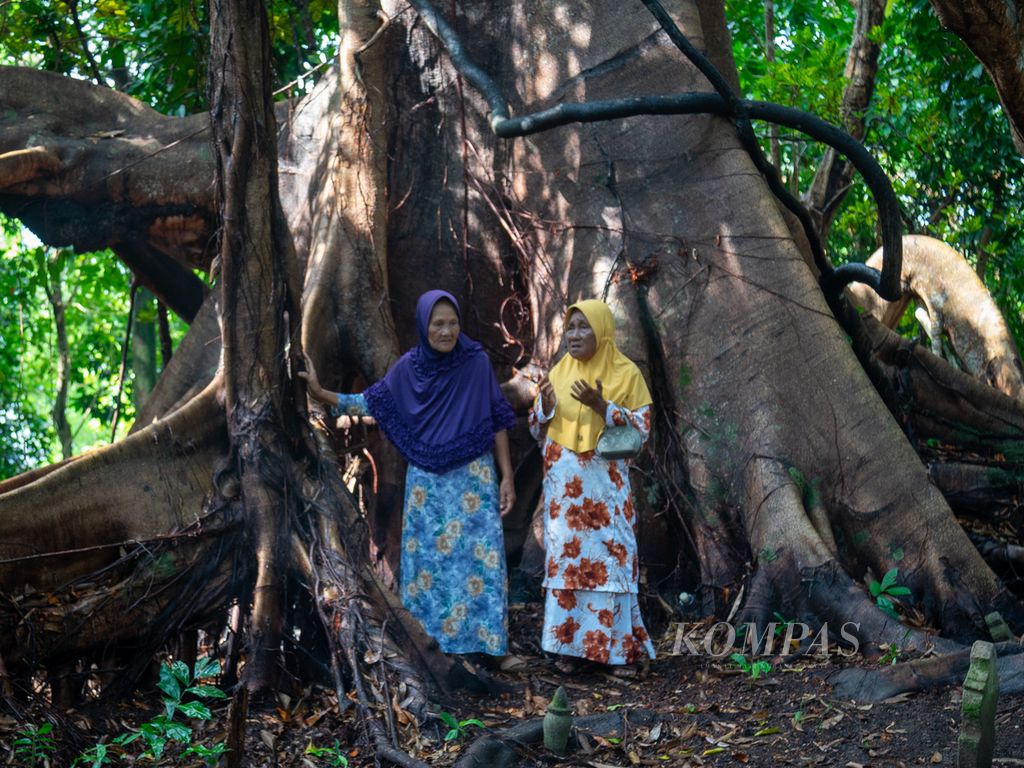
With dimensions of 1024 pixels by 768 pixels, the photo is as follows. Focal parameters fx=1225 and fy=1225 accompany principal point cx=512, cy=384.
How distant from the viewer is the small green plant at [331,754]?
4.19 m

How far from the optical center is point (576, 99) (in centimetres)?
674

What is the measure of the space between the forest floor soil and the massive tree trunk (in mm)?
265

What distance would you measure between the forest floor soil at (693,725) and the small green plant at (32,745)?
0.04 m

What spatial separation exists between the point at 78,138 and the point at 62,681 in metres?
3.75

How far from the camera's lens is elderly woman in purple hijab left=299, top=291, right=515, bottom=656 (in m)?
5.45

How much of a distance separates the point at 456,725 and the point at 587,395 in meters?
1.52

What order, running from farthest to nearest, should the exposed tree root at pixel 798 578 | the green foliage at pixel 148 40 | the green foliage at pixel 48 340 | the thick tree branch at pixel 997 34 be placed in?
the green foliage at pixel 48 340 → the green foliage at pixel 148 40 → the exposed tree root at pixel 798 578 → the thick tree branch at pixel 997 34

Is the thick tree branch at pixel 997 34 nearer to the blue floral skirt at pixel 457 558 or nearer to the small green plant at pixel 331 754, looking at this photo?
the blue floral skirt at pixel 457 558

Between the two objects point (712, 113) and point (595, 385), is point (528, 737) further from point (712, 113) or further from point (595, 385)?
point (712, 113)

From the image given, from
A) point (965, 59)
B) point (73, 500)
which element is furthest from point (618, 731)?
point (965, 59)

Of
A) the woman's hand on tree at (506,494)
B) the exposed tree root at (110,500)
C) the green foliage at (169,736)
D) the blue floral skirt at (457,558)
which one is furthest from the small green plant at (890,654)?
the exposed tree root at (110,500)

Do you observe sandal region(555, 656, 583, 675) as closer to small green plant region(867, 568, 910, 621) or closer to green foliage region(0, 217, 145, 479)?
small green plant region(867, 568, 910, 621)

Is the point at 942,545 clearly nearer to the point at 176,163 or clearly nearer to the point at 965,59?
the point at 965,59

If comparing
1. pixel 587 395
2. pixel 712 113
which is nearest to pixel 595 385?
pixel 587 395
